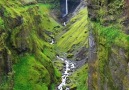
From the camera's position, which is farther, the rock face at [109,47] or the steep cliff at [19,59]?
the steep cliff at [19,59]

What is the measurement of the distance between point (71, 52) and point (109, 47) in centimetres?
7225

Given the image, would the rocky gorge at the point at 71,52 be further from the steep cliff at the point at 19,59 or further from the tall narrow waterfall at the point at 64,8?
the tall narrow waterfall at the point at 64,8

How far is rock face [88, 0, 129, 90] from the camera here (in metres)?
52.6

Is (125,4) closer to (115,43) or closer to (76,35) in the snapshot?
(115,43)

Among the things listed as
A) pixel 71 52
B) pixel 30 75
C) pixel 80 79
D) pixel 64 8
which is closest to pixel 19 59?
pixel 30 75

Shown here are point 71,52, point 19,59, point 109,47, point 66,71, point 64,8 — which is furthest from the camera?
point 64,8

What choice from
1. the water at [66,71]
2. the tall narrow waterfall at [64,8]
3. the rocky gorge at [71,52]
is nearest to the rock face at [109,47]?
the rocky gorge at [71,52]

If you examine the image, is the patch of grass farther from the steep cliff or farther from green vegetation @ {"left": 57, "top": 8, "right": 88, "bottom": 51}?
→ green vegetation @ {"left": 57, "top": 8, "right": 88, "bottom": 51}

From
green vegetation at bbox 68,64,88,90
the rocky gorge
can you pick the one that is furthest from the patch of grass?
green vegetation at bbox 68,64,88,90

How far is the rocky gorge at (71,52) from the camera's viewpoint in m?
55.5

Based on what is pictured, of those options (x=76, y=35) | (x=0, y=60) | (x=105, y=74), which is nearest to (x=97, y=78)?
(x=105, y=74)

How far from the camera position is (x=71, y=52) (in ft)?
423

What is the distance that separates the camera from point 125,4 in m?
56.8

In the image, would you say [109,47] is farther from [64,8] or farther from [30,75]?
[64,8]
